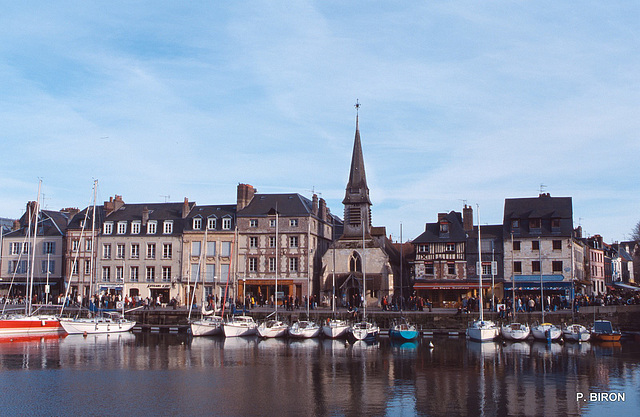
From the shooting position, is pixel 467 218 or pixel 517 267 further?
pixel 467 218

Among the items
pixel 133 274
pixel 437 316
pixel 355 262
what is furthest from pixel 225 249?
pixel 437 316

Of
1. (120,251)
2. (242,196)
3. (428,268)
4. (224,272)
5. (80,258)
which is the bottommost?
(224,272)

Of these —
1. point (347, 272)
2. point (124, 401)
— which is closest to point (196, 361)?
point (124, 401)

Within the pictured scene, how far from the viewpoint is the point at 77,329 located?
157 feet

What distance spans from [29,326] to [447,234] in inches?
1357

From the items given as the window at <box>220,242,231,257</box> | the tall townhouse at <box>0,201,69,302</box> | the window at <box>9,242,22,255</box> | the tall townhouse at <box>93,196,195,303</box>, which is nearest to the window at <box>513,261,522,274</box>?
the window at <box>220,242,231,257</box>

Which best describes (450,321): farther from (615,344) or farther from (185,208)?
(185,208)

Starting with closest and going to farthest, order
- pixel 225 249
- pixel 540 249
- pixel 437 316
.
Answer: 1. pixel 437 316
2. pixel 540 249
3. pixel 225 249

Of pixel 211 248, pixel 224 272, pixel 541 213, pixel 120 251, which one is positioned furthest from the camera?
pixel 120 251

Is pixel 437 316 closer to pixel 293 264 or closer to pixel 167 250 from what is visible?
pixel 293 264

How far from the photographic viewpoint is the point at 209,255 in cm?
6034

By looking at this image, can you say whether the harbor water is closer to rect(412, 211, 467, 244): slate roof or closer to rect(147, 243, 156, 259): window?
rect(412, 211, 467, 244): slate roof

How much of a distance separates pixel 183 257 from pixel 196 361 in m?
28.8

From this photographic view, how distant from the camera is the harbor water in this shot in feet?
71.5
